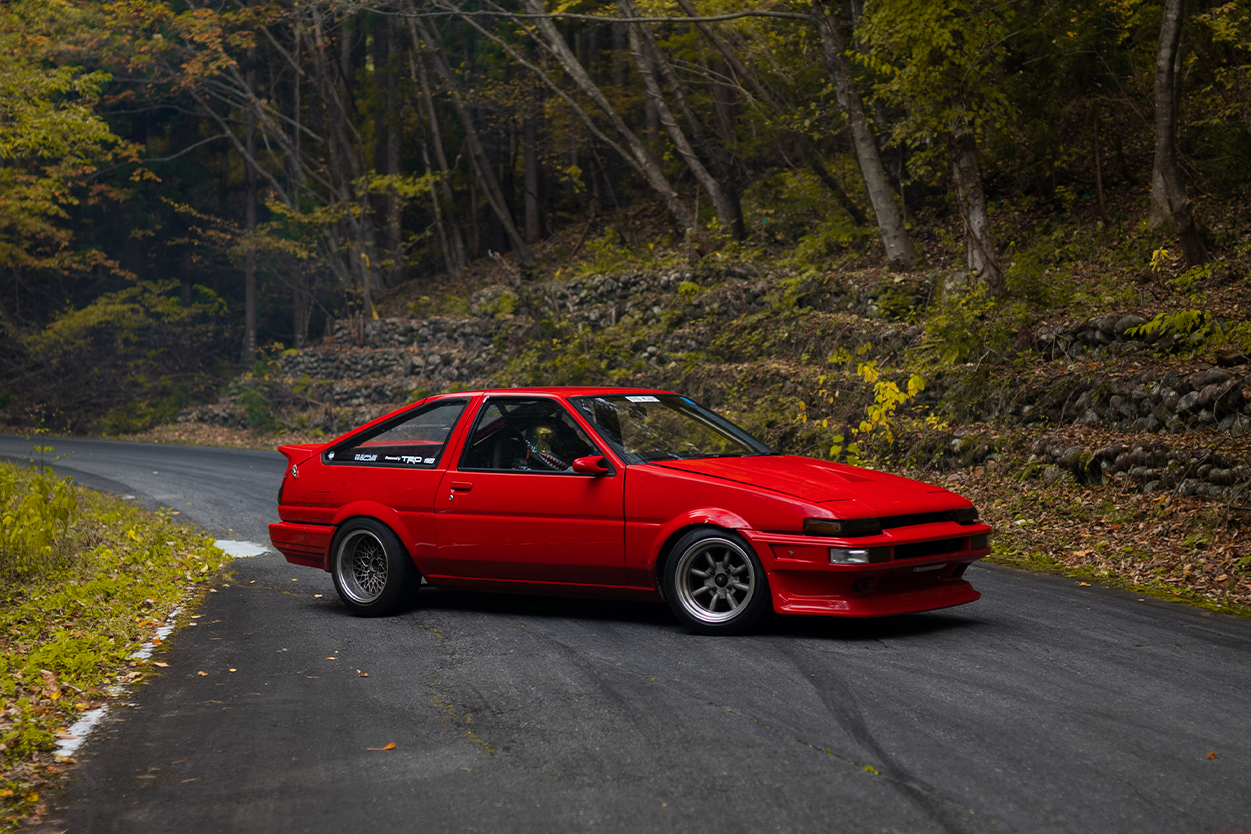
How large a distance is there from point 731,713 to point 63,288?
3945 centimetres

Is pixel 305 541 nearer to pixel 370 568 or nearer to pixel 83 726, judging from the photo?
pixel 370 568

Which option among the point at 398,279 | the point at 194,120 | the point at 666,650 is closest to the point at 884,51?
the point at 666,650

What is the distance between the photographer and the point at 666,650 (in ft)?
20.2

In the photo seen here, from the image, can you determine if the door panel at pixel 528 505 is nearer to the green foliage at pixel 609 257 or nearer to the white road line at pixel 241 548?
the white road line at pixel 241 548

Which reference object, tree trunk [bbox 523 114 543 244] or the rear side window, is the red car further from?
tree trunk [bbox 523 114 543 244]

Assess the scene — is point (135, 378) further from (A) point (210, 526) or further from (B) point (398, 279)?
(A) point (210, 526)

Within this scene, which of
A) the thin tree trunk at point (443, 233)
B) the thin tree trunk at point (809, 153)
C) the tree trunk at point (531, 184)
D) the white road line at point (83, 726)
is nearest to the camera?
the white road line at point (83, 726)

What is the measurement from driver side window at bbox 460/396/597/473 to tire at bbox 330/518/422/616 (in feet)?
2.71

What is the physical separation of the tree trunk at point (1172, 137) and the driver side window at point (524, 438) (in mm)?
9610

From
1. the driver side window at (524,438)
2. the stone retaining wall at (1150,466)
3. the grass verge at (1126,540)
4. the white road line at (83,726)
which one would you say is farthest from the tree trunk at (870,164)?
the white road line at (83,726)

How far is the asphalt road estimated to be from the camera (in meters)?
3.79

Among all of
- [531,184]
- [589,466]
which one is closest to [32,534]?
[589,466]

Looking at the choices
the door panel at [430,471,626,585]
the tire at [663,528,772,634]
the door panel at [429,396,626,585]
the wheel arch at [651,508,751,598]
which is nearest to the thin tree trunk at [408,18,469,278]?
the door panel at [429,396,626,585]

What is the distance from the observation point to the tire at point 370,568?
24.6 ft
